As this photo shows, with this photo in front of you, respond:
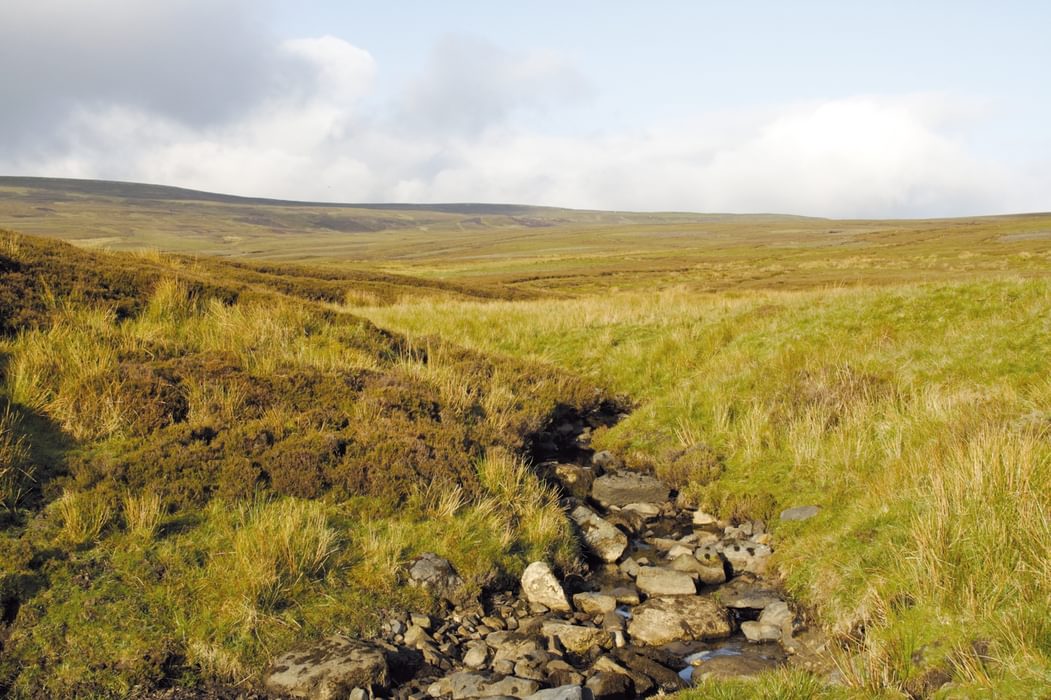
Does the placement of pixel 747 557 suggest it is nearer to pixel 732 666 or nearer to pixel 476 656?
pixel 732 666

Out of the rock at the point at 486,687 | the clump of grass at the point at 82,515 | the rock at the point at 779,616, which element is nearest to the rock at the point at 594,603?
the rock at the point at 779,616

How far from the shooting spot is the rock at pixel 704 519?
962 cm

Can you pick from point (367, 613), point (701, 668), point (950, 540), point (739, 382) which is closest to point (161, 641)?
point (367, 613)

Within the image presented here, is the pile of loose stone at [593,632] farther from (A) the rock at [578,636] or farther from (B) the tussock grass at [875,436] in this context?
(B) the tussock grass at [875,436]

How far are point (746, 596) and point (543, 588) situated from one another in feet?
7.01

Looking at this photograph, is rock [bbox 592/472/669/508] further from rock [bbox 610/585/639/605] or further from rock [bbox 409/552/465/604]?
rock [bbox 409/552/465/604]

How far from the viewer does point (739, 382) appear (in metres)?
13.3

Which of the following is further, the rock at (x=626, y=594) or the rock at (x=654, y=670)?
the rock at (x=626, y=594)

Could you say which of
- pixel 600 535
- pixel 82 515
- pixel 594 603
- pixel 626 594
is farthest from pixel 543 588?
pixel 82 515

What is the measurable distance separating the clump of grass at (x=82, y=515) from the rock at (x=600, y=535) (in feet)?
17.4

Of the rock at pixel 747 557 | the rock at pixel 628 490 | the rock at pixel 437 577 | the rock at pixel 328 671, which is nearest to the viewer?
the rock at pixel 328 671

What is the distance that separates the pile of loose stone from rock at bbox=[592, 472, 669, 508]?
3.32ft

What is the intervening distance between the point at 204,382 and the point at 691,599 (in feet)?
22.9

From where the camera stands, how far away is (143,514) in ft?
23.3
